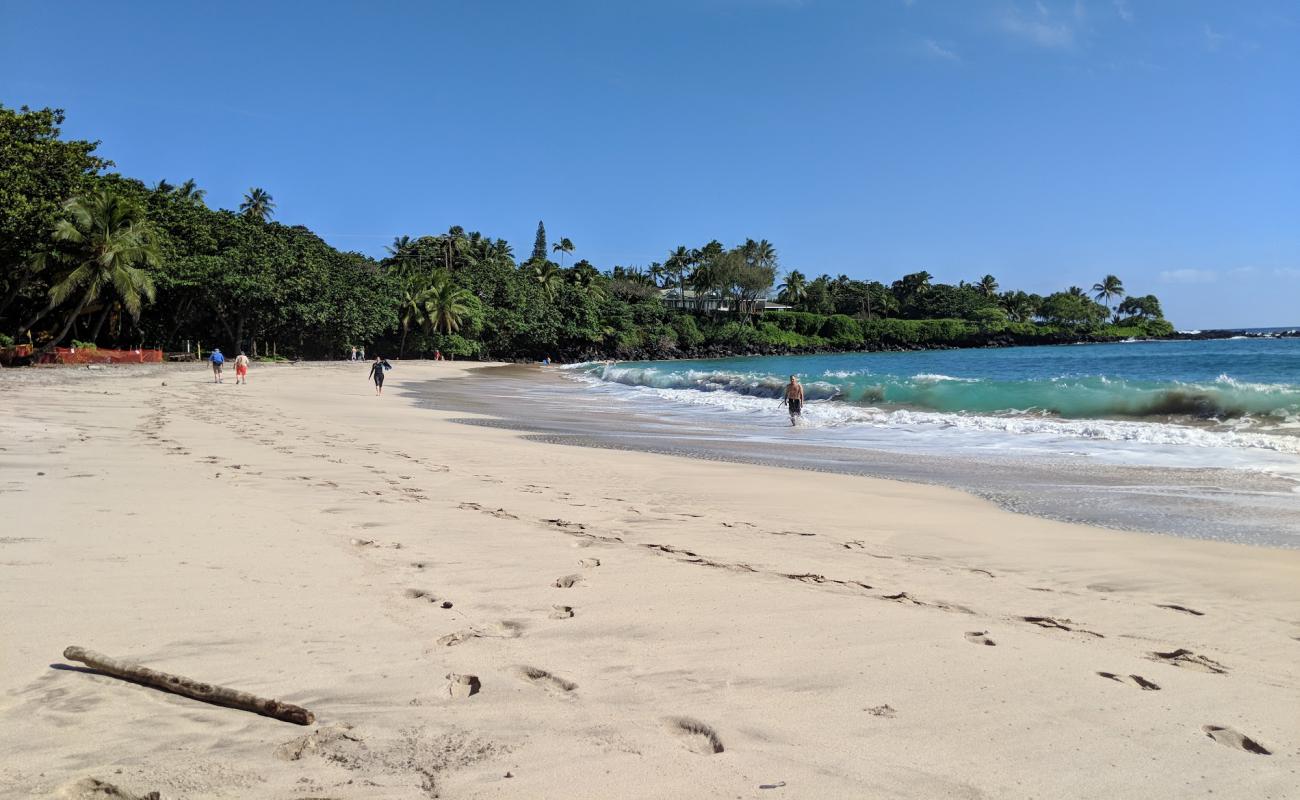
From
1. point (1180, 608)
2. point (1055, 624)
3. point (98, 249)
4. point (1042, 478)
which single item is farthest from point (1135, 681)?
point (98, 249)

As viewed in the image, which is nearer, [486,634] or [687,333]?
[486,634]

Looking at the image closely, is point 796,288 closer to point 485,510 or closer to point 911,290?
point 911,290

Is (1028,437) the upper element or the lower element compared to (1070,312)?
lower

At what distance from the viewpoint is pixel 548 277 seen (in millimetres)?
90125

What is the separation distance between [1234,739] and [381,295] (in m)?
65.1

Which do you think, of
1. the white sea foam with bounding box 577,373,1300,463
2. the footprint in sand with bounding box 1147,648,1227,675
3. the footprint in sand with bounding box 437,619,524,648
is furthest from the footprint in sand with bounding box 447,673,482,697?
the white sea foam with bounding box 577,373,1300,463

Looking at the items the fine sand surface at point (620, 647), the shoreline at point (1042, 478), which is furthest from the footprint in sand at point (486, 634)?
the shoreline at point (1042, 478)

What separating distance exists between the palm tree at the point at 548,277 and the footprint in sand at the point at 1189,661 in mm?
83246

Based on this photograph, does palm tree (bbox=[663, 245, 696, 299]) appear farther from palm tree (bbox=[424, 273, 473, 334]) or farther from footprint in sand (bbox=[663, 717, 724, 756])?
footprint in sand (bbox=[663, 717, 724, 756])

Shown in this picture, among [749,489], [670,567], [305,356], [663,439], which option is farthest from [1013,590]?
[305,356]

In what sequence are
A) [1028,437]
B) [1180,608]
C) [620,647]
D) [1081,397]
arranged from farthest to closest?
[1081,397] < [1028,437] < [1180,608] < [620,647]

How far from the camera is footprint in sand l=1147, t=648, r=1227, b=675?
3.47 m

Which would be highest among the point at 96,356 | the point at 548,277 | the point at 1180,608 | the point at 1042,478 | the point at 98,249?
the point at 548,277

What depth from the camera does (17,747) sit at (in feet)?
7.77
